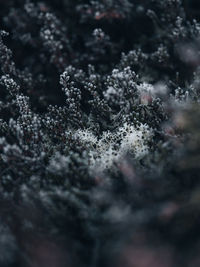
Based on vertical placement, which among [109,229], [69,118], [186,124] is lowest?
[109,229]

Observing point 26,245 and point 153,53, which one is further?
point 153,53

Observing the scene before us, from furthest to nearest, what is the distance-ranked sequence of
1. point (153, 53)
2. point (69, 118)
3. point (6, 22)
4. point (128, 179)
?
point (6, 22), point (153, 53), point (69, 118), point (128, 179)

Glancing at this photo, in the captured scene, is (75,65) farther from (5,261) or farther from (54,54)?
(5,261)

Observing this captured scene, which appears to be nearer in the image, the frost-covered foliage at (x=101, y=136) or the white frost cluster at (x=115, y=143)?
the frost-covered foliage at (x=101, y=136)

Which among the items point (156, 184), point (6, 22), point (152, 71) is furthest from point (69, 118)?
point (6, 22)

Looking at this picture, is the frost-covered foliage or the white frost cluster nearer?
the frost-covered foliage
